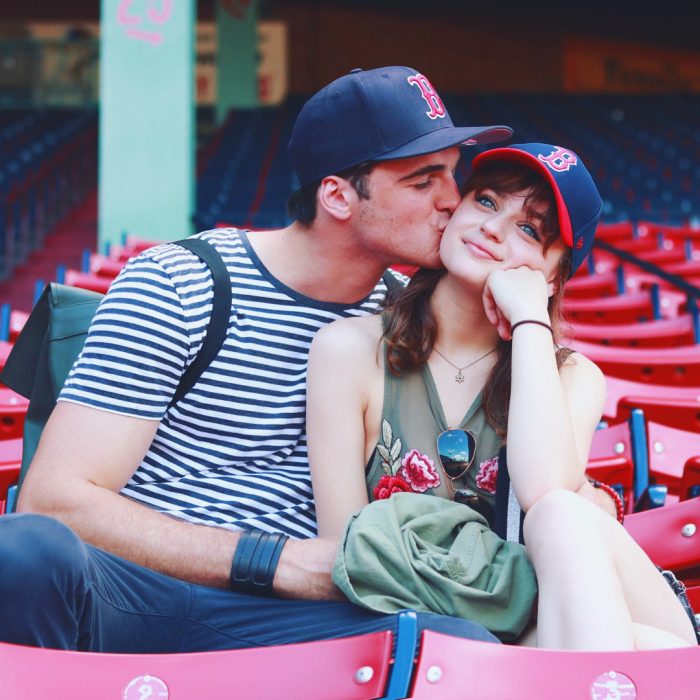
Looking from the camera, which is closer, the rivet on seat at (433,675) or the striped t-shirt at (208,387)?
the rivet on seat at (433,675)

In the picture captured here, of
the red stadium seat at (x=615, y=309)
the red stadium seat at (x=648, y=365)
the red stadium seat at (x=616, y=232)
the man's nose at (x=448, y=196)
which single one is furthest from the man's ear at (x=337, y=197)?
the red stadium seat at (x=616, y=232)

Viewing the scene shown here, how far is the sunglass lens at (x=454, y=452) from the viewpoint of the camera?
69.2 inches

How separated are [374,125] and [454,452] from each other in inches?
23.1

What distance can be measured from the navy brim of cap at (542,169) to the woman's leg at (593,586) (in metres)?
0.49

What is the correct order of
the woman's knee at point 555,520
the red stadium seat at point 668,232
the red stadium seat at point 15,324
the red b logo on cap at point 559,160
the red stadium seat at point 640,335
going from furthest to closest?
the red stadium seat at point 668,232 < the red stadium seat at point 640,335 < the red stadium seat at point 15,324 < the red b logo on cap at point 559,160 < the woman's knee at point 555,520

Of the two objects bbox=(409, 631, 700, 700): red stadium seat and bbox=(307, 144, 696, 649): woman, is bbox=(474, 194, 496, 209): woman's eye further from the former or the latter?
bbox=(409, 631, 700, 700): red stadium seat

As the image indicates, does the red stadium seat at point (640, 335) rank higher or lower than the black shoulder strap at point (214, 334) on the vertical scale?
lower

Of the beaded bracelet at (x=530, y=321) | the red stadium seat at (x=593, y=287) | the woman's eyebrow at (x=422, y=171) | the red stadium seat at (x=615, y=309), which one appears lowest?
the red stadium seat at (x=593, y=287)

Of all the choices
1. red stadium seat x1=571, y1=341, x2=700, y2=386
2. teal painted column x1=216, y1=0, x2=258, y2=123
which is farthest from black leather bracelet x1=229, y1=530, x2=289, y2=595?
teal painted column x1=216, y1=0, x2=258, y2=123

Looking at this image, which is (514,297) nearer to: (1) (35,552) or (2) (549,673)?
(2) (549,673)

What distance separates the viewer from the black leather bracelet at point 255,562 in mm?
1621

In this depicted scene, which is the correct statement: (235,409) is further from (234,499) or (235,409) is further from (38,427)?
(38,427)

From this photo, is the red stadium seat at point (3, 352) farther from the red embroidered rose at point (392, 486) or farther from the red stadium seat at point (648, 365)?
the red stadium seat at point (648, 365)

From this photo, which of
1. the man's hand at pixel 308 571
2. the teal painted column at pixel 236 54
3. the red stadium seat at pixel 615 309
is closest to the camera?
the man's hand at pixel 308 571
